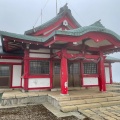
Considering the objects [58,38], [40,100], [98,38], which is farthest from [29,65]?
[98,38]

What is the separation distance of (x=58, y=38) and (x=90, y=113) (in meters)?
3.57

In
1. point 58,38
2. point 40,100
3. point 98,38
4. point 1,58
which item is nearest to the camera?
point 58,38

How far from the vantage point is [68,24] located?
1127cm

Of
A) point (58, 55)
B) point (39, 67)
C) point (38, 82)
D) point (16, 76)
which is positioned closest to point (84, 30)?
point (58, 55)

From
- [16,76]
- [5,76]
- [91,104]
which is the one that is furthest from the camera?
[16,76]

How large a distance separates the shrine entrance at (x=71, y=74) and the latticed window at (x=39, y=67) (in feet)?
2.08

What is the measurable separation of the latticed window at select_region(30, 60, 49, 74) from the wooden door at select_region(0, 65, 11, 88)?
2726mm

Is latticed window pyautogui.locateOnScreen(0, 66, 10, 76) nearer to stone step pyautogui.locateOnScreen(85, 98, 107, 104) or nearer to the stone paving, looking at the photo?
stone step pyautogui.locateOnScreen(85, 98, 107, 104)

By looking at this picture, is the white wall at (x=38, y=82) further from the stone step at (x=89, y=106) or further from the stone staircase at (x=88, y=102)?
the stone step at (x=89, y=106)

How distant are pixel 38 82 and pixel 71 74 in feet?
8.39

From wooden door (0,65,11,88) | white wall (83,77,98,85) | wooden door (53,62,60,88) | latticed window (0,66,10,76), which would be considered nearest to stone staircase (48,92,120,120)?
wooden door (53,62,60,88)

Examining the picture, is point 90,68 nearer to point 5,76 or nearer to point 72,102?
point 72,102

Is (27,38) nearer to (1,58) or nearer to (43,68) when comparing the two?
(43,68)

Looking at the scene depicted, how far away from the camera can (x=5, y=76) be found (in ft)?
35.6
